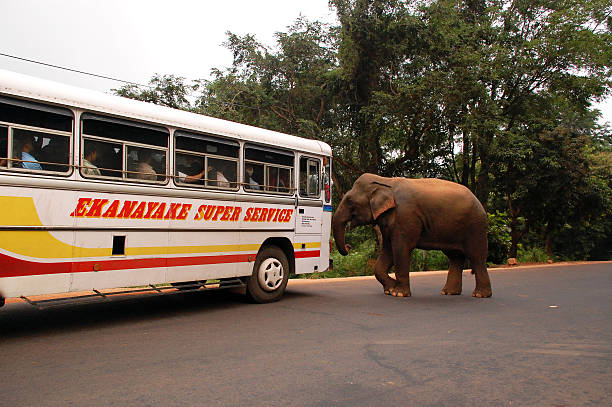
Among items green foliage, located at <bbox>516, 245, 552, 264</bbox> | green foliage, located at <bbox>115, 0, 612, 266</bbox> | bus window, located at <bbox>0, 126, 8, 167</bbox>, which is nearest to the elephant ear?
bus window, located at <bbox>0, 126, 8, 167</bbox>

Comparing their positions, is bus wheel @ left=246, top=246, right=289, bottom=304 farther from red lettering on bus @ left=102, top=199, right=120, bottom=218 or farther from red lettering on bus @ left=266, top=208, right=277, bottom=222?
red lettering on bus @ left=102, top=199, right=120, bottom=218

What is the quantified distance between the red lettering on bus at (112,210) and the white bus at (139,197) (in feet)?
0.05

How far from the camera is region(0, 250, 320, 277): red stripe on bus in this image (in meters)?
5.41

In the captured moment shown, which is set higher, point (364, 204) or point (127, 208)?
point (364, 204)

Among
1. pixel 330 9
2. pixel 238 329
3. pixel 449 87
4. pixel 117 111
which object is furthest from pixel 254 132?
pixel 330 9

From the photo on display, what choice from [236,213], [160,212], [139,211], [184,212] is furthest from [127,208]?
[236,213]

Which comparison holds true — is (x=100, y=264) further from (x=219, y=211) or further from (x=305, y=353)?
(x=305, y=353)

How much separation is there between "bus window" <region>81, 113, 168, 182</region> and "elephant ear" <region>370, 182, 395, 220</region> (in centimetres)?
418

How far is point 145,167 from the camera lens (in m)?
6.74

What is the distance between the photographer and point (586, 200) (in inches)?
834

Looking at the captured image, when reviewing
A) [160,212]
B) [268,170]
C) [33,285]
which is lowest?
[33,285]

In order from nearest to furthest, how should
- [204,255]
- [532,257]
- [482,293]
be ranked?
[204,255]
[482,293]
[532,257]

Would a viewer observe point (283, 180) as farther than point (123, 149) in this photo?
Yes

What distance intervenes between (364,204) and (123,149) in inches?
190
